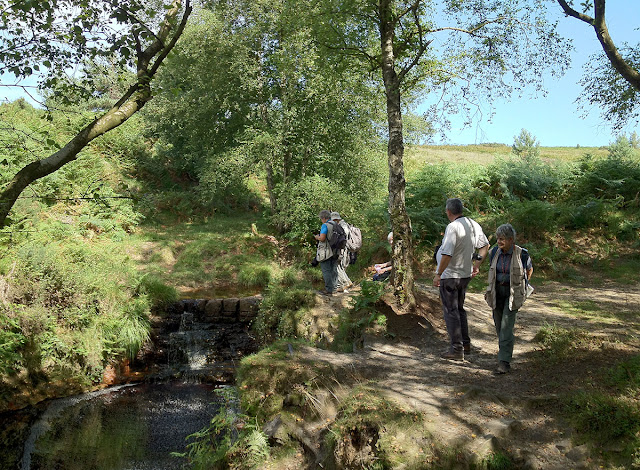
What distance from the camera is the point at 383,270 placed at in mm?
10766

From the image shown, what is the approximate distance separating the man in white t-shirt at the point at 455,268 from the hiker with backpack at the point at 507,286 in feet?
1.79

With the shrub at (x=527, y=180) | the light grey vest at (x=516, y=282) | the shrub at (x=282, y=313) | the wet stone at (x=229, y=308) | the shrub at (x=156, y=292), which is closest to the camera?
the light grey vest at (x=516, y=282)

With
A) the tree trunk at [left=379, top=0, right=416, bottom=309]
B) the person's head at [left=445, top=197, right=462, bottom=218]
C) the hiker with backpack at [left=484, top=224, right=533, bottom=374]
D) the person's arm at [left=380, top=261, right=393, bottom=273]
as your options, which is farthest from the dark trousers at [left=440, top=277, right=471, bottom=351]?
the person's arm at [left=380, top=261, right=393, bottom=273]

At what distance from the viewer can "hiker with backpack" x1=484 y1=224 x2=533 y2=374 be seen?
5.94 meters

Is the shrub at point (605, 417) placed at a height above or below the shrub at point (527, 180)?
below

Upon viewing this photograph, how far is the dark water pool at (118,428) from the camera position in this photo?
21.3 feet

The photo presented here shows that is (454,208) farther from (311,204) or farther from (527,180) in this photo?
(527,180)

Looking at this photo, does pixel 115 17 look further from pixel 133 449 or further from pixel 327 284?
pixel 327 284

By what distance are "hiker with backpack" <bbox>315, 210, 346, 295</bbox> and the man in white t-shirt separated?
402 cm

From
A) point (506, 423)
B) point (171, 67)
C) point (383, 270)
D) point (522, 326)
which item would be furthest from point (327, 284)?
point (171, 67)

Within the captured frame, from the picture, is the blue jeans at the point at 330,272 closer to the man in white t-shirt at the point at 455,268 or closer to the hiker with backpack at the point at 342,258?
the hiker with backpack at the point at 342,258

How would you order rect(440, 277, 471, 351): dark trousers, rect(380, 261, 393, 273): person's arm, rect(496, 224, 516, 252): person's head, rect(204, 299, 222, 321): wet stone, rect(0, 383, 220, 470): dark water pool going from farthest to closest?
rect(204, 299, 222, 321): wet stone, rect(380, 261, 393, 273): person's arm, rect(440, 277, 471, 351): dark trousers, rect(0, 383, 220, 470): dark water pool, rect(496, 224, 516, 252): person's head

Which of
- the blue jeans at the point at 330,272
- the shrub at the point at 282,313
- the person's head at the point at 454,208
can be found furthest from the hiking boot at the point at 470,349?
the blue jeans at the point at 330,272

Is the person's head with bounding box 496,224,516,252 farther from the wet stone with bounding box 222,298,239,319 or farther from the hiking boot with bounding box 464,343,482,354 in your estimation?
the wet stone with bounding box 222,298,239,319
